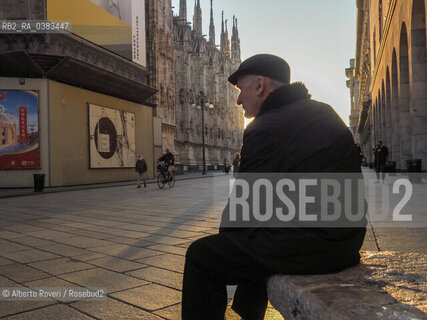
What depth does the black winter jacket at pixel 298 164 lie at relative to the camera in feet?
5.40

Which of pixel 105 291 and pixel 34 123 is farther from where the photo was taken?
pixel 34 123

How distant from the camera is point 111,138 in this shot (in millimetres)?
22234

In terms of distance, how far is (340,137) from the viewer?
172cm

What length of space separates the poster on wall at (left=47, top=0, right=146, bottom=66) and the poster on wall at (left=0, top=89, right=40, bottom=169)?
416 cm

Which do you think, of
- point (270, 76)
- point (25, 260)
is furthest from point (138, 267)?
point (270, 76)

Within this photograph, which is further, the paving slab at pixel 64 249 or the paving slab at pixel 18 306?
the paving slab at pixel 64 249

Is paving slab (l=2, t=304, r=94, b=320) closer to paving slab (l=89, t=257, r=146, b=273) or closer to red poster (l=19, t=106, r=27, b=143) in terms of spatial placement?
paving slab (l=89, t=257, r=146, b=273)

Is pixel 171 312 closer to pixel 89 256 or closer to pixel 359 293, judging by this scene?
pixel 359 293

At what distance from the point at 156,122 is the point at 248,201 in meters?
27.1

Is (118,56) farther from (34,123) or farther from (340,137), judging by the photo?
(340,137)

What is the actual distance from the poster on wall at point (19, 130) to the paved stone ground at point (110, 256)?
1052 centimetres

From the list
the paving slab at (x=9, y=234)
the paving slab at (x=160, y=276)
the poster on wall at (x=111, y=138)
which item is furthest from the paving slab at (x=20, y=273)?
the poster on wall at (x=111, y=138)

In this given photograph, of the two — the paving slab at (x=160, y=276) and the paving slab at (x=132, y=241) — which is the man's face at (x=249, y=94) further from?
the paving slab at (x=132, y=241)

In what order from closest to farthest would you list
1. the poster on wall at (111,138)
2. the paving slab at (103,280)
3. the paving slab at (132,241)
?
the paving slab at (103,280) < the paving slab at (132,241) < the poster on wall at (111,138)
